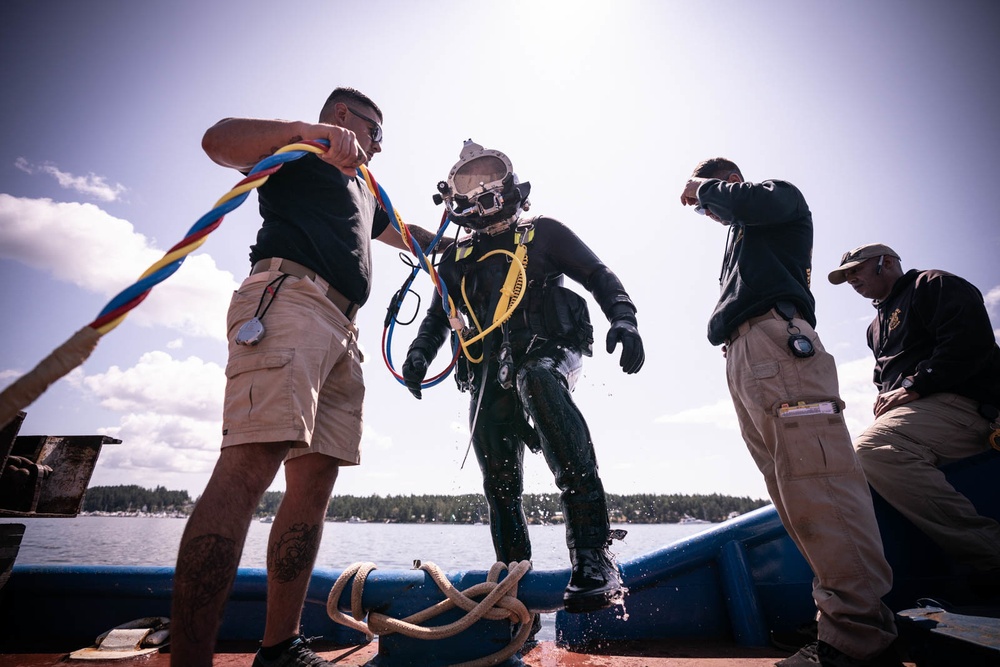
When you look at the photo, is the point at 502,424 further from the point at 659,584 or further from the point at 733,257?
the point at 733,257

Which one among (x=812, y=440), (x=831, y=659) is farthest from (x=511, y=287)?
(x=831, y=659)

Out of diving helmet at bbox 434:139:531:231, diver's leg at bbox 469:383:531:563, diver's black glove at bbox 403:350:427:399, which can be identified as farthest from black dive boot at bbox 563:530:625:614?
diving helmet at bbox 434:139:531:231

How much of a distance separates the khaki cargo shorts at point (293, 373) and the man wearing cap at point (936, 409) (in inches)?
121

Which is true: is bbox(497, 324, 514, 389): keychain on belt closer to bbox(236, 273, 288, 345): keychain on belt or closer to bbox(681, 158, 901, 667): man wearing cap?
bbox(681, 158, 901, 667): man wearing cap

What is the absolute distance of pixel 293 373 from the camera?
1938 millimetres

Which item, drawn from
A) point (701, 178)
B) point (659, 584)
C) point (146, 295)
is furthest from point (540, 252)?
point (146, 295)

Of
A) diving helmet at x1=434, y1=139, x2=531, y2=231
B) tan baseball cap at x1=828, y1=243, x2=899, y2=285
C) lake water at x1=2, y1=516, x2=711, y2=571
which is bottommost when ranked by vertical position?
lake water at x1=2, y1=516, x2=711, y2=571

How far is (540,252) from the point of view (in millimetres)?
3461

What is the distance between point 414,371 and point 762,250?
2.35 metres

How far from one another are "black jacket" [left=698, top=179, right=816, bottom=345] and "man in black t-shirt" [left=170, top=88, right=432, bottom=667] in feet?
6.51

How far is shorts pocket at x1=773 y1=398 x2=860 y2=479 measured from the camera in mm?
2158

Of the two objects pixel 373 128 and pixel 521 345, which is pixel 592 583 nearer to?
pixel 521 345

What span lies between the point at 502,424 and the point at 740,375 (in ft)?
4.76

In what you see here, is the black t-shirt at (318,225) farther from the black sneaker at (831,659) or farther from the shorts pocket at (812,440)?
the black sneaker at (831,659)
